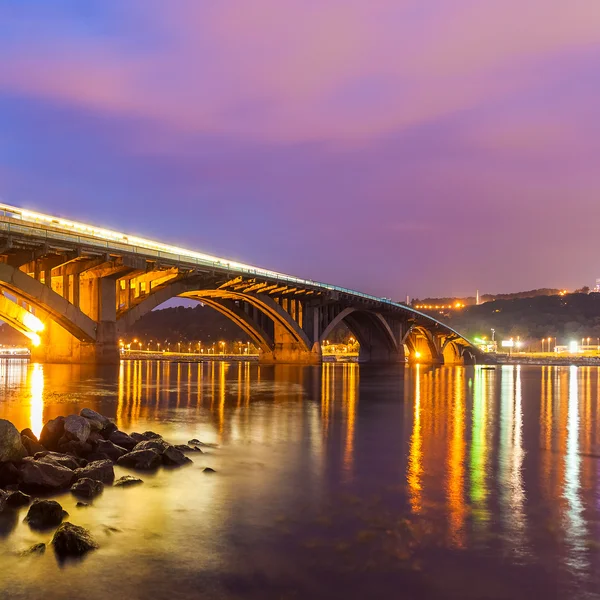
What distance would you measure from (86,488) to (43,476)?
3.33 ft

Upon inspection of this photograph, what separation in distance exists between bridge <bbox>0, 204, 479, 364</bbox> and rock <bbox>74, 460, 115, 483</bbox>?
33.4 meters

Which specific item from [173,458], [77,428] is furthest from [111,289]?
[173,458]

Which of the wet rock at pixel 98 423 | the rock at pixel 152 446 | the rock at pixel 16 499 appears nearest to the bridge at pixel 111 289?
the wet rock at pixel 98 423

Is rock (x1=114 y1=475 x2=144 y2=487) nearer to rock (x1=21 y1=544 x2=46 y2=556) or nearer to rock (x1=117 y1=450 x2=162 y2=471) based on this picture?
rock (x1=117 y1=450 x2=162 y2=471)

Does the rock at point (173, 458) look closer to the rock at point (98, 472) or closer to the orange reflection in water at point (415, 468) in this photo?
the rock at point (98, 472)

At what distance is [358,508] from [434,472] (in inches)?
166

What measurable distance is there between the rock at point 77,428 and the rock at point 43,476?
263 centimetres

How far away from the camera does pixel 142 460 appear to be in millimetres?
15508

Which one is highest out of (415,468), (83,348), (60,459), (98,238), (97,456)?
(98,238)

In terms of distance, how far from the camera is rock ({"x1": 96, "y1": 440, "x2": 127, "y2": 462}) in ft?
53.1

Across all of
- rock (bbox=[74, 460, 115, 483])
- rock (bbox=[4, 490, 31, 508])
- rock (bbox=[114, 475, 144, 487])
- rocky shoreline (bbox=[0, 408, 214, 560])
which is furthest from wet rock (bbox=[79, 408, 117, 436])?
rock (bbox=[4, 490, 31, 508])

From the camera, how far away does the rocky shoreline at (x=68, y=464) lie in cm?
1061

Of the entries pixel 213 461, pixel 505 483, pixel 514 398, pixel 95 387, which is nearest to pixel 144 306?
pixel 95 387

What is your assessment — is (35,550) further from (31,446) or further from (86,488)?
(31,446)
